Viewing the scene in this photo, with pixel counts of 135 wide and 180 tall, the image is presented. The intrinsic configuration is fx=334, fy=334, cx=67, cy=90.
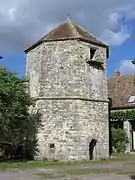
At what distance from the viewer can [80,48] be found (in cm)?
2731

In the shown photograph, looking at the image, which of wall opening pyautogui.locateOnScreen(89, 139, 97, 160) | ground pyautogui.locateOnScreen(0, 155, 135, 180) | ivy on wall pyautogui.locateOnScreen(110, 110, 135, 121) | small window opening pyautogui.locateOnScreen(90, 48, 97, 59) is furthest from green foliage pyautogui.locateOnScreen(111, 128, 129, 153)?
ground pyautogui.locateOnScreen(0, 155, 135, 180)

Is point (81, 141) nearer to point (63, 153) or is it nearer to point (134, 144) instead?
point (63, 153)

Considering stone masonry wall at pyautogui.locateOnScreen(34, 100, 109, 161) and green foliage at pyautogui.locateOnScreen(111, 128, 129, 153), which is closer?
stone masonry wall at pyautogui.locateOnScreen(34, 100, 109, 161)

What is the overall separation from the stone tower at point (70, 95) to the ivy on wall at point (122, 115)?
260 inches

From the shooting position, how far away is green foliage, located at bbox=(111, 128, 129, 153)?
33.3 m

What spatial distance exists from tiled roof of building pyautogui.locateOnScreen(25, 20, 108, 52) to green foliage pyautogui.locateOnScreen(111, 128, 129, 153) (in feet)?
30.4

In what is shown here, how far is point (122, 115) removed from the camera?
3453 cm

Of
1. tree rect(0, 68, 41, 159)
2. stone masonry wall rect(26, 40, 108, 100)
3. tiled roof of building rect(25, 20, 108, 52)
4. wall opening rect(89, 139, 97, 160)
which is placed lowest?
wall opening rect(89, 139, 97, 160)

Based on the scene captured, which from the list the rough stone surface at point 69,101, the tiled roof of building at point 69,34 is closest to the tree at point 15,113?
the rough stone surface at point 69,101

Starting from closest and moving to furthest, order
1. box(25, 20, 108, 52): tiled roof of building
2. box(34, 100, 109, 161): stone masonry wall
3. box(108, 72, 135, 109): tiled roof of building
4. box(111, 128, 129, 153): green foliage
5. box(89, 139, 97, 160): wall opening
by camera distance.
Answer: box(34, 100, 109, 161): stone masonry wall, box(89, 139, 97, 160): wall opening, box(25, 20, 108, 52): tiled roof of building, box(111, 128, 129, 153): green foliage, box(108, 72, 135, 109): tiled roof of building

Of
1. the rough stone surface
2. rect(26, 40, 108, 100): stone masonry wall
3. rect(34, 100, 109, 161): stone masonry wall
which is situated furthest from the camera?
rect(26, 40, 108, 100): stone masonry wall

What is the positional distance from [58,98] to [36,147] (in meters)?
4.32

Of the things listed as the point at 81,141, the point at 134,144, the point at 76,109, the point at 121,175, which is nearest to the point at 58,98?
the point at 76,109

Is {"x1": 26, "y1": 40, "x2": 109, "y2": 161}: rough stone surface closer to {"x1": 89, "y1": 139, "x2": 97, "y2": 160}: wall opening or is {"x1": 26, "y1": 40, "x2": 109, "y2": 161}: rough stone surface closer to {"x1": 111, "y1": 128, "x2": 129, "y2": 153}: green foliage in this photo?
{"x1": 89, "y1": 139, "x2": 97, "y2": 160}: wall opening
